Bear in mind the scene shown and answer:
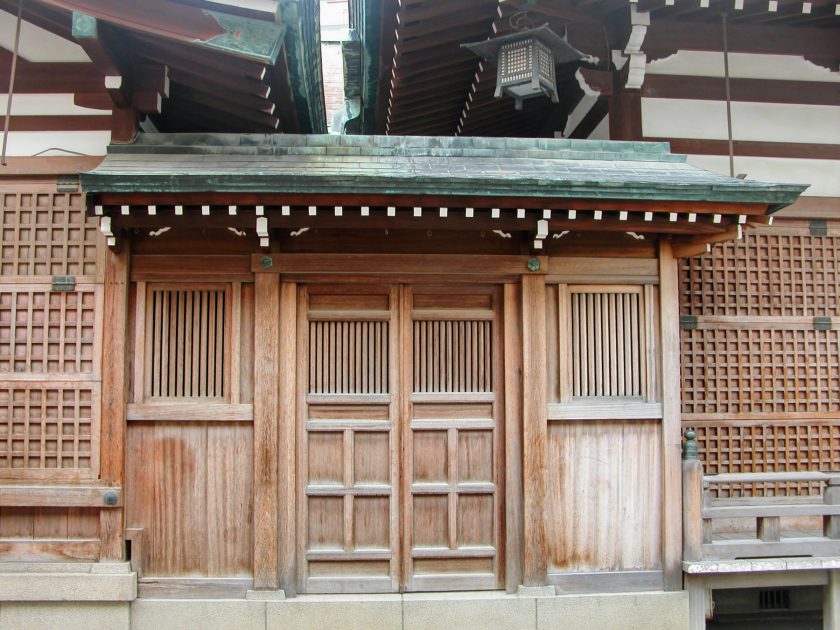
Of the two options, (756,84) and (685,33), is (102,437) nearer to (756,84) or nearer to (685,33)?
(685,33)

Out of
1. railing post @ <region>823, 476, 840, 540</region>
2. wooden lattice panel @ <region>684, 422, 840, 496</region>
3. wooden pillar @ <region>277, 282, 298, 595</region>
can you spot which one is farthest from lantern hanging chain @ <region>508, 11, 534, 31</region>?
railing post @ <region>823, 476, 840, 540</region>

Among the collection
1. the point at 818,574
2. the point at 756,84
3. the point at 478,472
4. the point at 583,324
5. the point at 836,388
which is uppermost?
the point at 756,84

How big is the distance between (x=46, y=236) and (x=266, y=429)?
2591 millimetres

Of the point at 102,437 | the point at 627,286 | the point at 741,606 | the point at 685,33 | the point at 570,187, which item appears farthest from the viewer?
the point at 741,606

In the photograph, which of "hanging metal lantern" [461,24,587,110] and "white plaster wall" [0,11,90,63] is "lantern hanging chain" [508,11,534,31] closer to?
"hanging metal lantern" [461,24,587,110]

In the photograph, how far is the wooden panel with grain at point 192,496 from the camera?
5.71 meters

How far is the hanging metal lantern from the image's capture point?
610 cm

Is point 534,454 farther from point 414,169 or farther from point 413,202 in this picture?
point 414,169

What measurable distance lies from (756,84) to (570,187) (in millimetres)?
3392

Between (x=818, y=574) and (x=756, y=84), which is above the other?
(x=756, y=84)

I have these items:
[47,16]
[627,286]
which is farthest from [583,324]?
[47,16]

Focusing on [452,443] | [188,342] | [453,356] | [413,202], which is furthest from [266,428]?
[413,202]

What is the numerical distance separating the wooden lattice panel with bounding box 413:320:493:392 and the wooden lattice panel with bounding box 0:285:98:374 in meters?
2.85

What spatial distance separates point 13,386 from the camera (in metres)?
5.71
